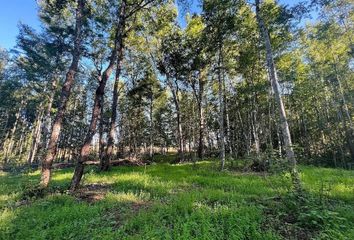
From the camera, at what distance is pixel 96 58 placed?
21.7m

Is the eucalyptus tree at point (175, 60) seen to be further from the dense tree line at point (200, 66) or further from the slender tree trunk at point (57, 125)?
the slender tree trunk at point (57, 125)

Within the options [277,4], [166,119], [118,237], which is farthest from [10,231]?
[166,119]

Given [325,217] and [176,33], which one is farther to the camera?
[176,33]

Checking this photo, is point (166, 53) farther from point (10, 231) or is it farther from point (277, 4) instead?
point (10, 231)

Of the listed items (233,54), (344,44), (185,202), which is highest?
(344,44)

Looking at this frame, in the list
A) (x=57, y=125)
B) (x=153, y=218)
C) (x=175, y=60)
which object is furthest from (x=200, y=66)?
(x=153, y=218)

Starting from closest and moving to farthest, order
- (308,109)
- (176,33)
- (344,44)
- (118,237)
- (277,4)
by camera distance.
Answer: (118,237), (277,4), (176,33), (344,44), (308,109)

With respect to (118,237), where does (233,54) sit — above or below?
above

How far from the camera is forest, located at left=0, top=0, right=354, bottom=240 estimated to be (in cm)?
511

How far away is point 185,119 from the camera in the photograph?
36.7 m

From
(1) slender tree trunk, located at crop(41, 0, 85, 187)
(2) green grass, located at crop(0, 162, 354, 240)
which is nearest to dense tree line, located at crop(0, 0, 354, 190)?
(1) slender tree trunk, located at crop(41, 0, 85, 187)

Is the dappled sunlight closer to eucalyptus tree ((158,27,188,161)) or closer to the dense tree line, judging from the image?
the dense tree line

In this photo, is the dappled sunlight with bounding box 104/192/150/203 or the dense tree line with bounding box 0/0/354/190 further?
the dense tree line with bounding box 0/0/354/190

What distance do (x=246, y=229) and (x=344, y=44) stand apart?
2645 cm
